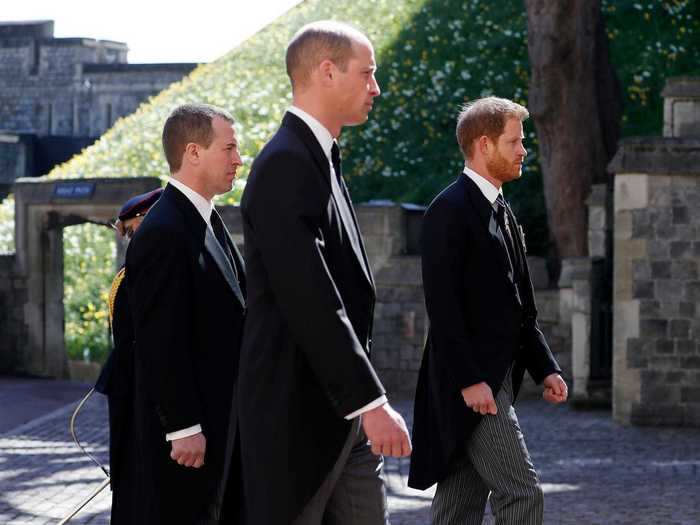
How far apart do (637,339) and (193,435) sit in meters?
9.09

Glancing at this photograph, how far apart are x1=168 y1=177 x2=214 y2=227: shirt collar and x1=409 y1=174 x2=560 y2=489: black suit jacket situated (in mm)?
806

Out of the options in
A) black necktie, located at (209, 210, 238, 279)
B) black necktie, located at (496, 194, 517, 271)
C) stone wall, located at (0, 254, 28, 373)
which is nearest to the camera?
black necktie, located at (209, 210, 238, 279)

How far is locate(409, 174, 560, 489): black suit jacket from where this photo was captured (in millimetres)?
5293

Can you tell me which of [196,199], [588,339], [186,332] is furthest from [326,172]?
[588,339]

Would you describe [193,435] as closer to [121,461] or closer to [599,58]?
[121,461]

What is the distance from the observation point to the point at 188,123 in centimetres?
501

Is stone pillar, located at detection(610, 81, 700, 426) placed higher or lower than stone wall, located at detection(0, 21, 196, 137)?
lower

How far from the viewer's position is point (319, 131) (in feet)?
13.7

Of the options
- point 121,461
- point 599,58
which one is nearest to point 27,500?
point 121,461

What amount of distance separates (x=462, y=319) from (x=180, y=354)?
3.56 ft

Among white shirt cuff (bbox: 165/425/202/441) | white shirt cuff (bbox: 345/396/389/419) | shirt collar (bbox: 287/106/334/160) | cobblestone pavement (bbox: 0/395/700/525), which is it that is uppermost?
shirt collar (bbox: 287/106/334/160)

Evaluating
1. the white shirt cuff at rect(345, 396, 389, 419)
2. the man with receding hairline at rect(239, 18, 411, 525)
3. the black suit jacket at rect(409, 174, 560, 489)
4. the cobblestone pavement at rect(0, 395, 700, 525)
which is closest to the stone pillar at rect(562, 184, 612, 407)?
the cobblestone pavement at rect(0, 395, 700, 525)

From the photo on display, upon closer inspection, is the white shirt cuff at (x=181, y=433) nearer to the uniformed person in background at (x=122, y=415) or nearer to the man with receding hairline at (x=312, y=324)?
the uniformed person in background at (x=122, y=415)

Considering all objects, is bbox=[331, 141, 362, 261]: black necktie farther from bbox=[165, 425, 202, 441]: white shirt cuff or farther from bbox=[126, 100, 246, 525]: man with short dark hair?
bbox=[165, 425, 202, 441]: white shirt cuff
